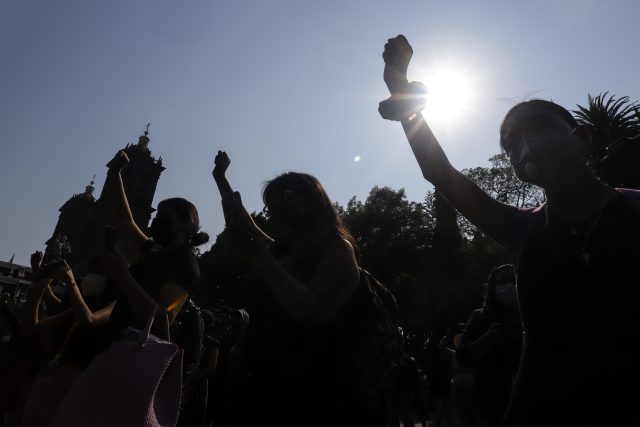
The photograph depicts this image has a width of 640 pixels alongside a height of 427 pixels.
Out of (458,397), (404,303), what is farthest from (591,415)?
(404,303)

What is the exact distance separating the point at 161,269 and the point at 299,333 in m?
1.15

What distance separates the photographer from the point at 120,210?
11.5 feet

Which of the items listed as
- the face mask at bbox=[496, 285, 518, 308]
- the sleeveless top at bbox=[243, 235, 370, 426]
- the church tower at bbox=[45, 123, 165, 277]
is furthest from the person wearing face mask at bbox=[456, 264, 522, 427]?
the church tower at bbox=[45, 123, 165, 277]

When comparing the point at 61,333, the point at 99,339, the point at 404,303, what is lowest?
the point at 99,339

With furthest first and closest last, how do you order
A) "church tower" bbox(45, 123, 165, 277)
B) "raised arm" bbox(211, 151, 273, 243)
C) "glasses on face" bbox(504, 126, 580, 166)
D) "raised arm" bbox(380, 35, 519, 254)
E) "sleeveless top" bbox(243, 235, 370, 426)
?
"church tower" bbox(45, 123, 165, 277)
"raised arm" bbox(211, 151, 273, 243)
"sleeveless top" bbox(243, 235, 370, 426)
"raised arm" bbox(380, 35, 519, 254)
"glasses on face" bbox(504, 126, 580, 166)

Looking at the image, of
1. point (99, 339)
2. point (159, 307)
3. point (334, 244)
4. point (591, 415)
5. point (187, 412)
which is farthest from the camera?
point (187, 412)

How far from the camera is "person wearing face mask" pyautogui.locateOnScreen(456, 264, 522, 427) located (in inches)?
130

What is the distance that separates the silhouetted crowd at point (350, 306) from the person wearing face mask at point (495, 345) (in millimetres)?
36

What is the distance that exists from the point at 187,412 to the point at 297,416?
4900 millimetres

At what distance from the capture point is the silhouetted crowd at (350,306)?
118cm

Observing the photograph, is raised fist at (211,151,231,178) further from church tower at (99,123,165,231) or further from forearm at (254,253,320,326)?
church tower at (99,123,165,231)

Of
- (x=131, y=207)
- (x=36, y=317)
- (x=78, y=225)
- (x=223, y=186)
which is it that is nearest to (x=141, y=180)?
(x=131, y=207)

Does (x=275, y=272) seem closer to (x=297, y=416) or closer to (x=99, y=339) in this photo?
(x=297, y=416)

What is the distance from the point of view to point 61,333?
3.65m
